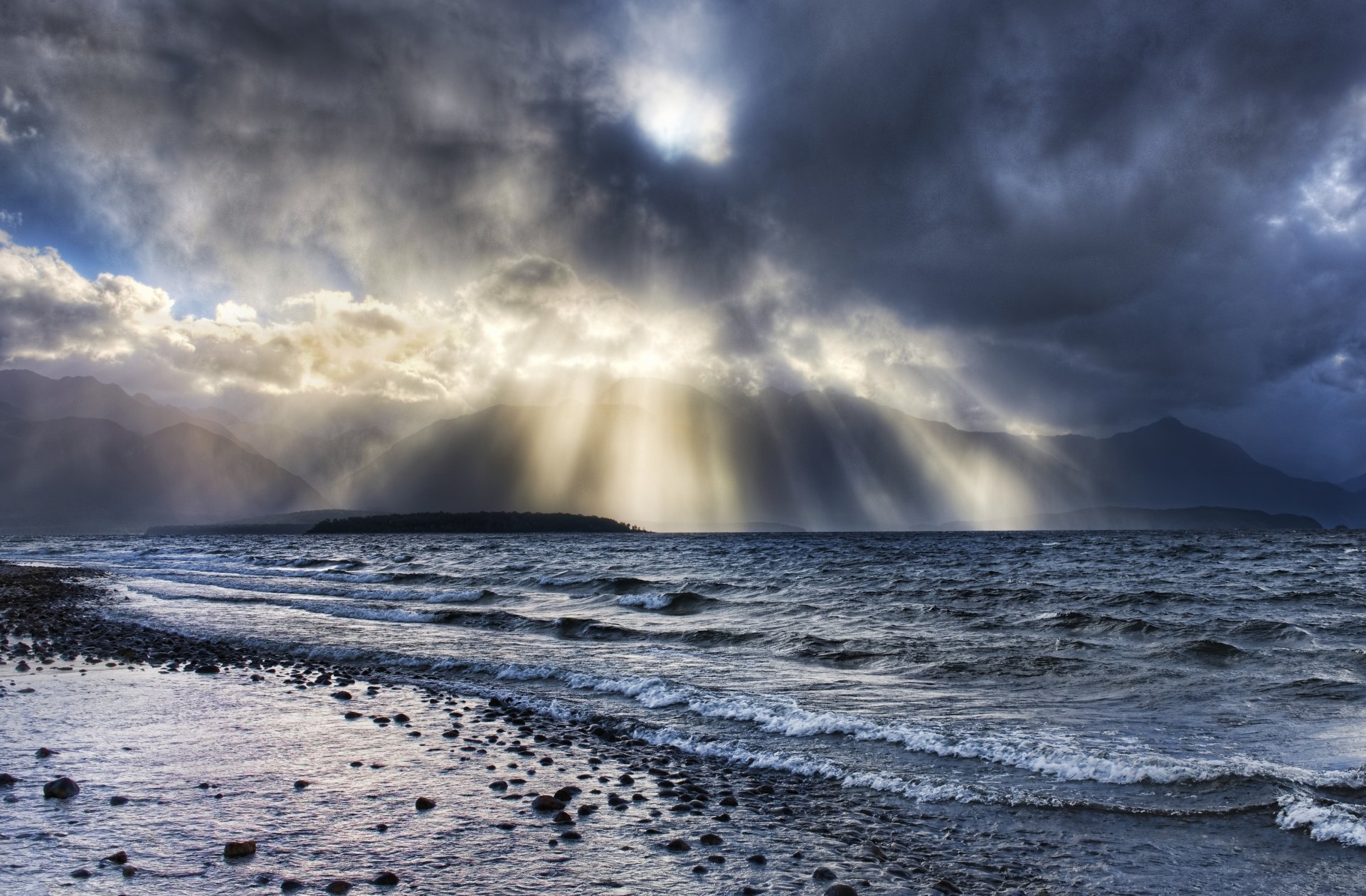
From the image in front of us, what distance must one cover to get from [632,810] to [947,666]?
11676 millimetres

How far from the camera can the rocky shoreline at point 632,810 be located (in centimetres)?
615

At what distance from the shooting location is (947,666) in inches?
676

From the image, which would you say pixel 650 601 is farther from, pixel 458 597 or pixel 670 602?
pixel 458 597

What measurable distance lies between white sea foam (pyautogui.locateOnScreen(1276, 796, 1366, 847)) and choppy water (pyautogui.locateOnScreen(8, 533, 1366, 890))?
3 centimetres

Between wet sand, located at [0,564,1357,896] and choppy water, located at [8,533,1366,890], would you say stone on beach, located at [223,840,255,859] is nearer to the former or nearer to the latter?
wet sand, located at [0,564,1357,896]

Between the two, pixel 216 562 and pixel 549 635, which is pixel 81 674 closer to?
pixel 549 635

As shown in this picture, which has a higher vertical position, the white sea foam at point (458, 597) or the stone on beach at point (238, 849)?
the stone on beach at point (238, 849)

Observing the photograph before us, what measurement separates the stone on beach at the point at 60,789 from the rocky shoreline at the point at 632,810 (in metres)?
0.02

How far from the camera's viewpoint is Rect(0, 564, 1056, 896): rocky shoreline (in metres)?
6.15

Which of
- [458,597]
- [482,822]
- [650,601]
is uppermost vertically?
[482,822]

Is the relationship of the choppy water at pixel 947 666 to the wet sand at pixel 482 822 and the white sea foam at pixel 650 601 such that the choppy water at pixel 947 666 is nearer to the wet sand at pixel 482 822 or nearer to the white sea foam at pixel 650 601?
the white sea foam at pixel 650 601

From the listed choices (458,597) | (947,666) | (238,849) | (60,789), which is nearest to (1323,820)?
(947,666)

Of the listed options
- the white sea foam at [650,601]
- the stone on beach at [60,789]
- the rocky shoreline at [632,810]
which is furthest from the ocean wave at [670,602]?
the stone on beach at [60,789]

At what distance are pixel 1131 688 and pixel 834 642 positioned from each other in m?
7.65
